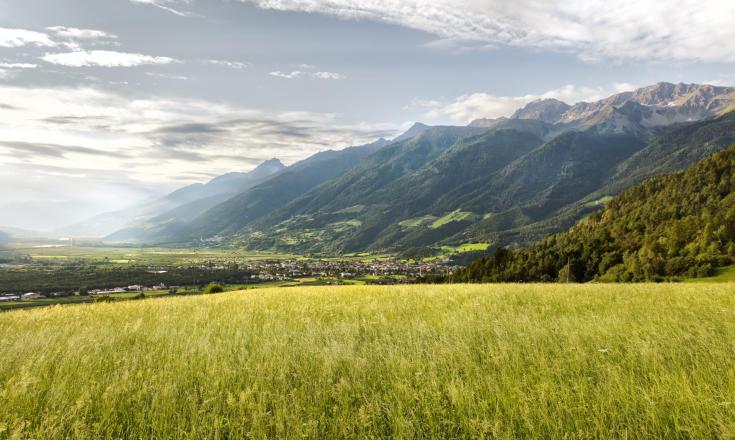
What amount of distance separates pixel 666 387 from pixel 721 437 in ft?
3.75

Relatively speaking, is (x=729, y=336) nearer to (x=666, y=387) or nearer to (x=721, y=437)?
(x=666, y=387)

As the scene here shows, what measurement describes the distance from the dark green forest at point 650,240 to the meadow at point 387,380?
85680 mm

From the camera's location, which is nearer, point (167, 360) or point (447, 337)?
point (167, 360)

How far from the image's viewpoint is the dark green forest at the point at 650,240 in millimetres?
100250

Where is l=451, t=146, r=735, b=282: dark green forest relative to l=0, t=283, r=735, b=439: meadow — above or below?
below

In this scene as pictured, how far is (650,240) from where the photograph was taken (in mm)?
121938

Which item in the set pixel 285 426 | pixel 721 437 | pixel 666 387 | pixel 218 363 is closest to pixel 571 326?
pixel 666 387

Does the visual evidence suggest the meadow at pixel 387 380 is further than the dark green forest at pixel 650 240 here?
No

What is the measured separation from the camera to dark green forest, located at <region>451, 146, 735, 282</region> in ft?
329

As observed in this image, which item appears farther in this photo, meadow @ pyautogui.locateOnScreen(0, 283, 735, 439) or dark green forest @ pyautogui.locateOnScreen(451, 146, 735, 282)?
Answer: dark green forest @ pyautogui.locateOnScreen(451, 146, 735, 282)

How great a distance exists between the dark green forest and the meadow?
281 feet

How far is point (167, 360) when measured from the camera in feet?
24.5

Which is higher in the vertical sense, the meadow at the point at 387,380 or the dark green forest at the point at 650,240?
the meadow at the point at 387,380

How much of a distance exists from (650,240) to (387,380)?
14654cm
